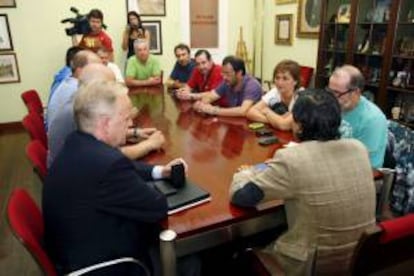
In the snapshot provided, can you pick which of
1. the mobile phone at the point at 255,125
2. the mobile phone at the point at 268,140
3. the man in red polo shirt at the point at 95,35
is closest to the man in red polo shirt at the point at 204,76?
the mobile phone at the point at 255,125

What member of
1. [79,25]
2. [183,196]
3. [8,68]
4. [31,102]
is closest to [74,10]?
[79,25]

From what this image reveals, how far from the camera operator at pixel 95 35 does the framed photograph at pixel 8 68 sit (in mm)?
916

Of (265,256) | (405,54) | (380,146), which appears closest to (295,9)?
(405,54)

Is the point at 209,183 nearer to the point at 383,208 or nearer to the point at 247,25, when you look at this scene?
the point at 383,208

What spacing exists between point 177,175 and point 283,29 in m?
4.44

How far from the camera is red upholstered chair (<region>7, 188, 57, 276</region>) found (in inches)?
41.6

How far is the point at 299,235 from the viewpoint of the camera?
132 cm

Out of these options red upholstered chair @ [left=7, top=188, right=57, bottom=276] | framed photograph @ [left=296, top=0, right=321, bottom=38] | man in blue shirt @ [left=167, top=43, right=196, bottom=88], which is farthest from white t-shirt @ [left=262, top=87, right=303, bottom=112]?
framed photograph @ [left=296, top=0, right=321, bottom=38]

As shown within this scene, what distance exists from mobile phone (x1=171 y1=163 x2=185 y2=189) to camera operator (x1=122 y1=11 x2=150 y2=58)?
387 centimetres

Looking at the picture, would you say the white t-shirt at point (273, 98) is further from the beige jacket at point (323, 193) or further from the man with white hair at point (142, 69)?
the man with white hair at point (142, 69)

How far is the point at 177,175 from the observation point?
1488mm

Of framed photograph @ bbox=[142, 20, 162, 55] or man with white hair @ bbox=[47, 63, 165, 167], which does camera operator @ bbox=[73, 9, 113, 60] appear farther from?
man with white hair @ bbox=[47, 63, 165, 167]

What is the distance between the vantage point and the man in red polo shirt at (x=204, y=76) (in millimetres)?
3471

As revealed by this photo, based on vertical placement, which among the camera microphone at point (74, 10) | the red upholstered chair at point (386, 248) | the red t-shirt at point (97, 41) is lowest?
the red upholstered chair at point (386, 248)
